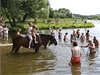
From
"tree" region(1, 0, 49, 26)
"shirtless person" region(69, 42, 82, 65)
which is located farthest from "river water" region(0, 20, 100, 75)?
"tree" region(1, 0, 49, 26)

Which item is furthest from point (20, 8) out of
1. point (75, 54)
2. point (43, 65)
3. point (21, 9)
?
point (75, 54)

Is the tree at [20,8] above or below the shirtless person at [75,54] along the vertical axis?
above

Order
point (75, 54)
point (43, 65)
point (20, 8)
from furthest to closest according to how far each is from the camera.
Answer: point (20, 8)
point (43, 65)
point (75, 54)

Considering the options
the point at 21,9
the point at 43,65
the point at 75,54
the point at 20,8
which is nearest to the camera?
the point at 75,54

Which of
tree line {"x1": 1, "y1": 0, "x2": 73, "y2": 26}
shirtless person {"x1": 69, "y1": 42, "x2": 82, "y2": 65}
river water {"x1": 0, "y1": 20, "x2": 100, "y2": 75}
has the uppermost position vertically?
tree line {"x1": 1, "y1": 0, "x2": 73, "y2": 26}

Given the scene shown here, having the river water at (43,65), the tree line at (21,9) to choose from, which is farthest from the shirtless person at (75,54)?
the tree line at (21,9)

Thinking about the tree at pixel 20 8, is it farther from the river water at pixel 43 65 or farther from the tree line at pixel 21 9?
the river water at pixel 43 65

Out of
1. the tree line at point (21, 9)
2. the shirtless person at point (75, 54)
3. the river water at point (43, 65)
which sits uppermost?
the tree line at point (21, 9)

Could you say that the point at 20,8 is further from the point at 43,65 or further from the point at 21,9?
the point at 43,65

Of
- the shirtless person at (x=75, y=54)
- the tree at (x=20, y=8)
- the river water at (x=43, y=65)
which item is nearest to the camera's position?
the river water at (x=43, y=65)

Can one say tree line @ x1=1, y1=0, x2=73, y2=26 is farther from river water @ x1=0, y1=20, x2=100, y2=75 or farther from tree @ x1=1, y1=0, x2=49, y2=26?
river water @ x1=0, y1=20, x2=100, y2=75

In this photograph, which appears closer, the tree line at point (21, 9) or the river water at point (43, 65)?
the river water at point (43, 65)

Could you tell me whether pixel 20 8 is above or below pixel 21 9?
above

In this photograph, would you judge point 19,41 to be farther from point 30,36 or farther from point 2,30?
point 2,30
